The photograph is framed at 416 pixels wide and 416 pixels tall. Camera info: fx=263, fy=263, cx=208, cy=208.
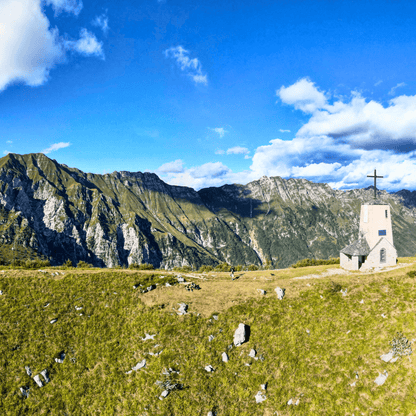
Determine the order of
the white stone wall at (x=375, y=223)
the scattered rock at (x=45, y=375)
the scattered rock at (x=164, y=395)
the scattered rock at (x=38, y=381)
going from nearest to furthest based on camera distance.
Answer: the scattered rock at (x=164, y=395) < the scattered rock at (x=38, y=381) < the scattered rock at (x=45, y=375) < the white stone wall at (x=375, y=223)

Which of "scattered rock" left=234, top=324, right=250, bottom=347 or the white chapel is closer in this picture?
"scattered rock" left=234, top=324, right=250, bottom=347

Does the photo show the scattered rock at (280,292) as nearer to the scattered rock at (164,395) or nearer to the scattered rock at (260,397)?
the scattered rock at (260,397)

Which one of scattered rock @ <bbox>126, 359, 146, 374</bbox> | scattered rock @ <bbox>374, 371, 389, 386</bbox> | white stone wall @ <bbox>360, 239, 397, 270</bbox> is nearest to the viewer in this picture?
scattered rock @ <bbox>374, 371, 389, 386</bbox>

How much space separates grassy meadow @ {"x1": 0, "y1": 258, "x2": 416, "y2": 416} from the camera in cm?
2812

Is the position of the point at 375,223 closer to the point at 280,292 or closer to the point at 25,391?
the point at 280,292

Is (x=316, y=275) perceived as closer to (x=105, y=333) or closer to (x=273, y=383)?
(x=273, y=383)

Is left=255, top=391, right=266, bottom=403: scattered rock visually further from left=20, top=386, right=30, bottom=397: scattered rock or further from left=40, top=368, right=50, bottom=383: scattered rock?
left=20, top=386, right=30, bottom=397: scattered rock

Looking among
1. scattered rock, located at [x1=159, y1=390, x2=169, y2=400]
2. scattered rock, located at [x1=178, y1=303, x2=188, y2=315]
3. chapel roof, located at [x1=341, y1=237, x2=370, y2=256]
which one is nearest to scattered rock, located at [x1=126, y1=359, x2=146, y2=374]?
scattered rock, located at [x1=159, y1=390, x2=169, y2=400]

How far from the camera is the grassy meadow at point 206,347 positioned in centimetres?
2812

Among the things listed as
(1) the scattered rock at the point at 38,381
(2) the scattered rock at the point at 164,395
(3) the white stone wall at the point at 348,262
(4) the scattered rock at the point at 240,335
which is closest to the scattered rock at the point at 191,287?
(4) the scattered rock at the point at 240,335

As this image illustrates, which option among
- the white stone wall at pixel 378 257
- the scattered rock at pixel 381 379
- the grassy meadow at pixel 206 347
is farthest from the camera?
the white stone wall at pixel 378 257

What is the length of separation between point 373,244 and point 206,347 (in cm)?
4537

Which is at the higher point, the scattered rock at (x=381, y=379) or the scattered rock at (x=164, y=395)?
the scattered rock at (x=381, y=379)

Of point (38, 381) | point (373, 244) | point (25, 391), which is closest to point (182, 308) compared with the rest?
point (38, 381)
